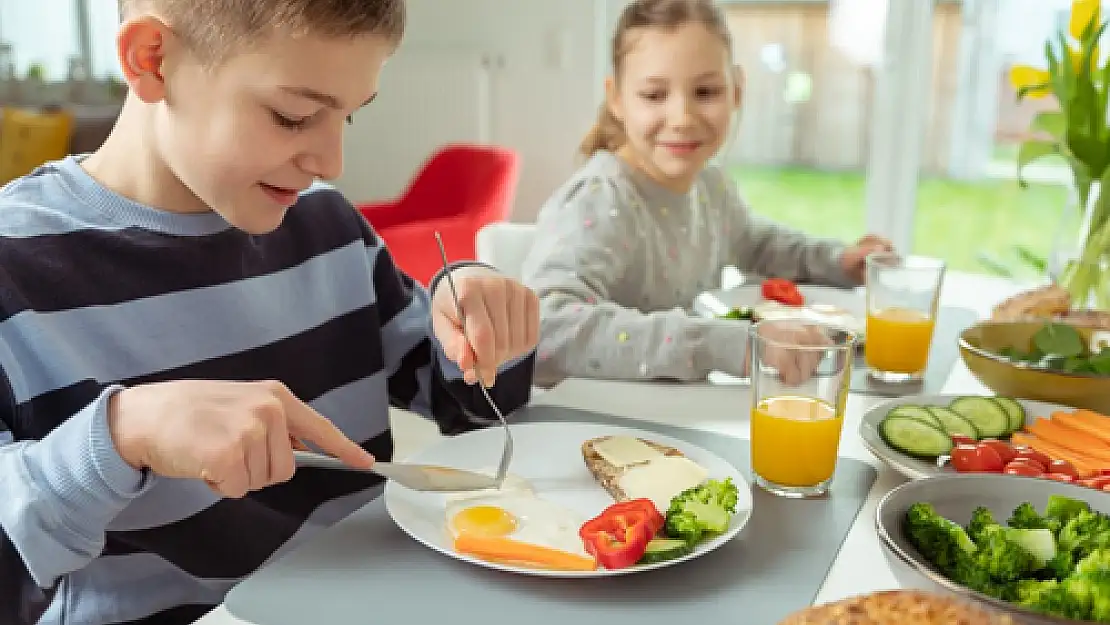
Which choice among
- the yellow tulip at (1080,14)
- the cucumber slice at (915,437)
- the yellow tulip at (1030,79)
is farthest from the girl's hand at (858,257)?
the cucumber slice at (915,437)

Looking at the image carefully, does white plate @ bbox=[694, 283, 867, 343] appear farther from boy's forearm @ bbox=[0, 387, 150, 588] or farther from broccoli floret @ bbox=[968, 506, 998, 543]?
boy's forearm @ bbox=[0, 387, 150, 588]

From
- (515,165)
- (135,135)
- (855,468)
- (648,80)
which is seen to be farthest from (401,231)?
(855,468)

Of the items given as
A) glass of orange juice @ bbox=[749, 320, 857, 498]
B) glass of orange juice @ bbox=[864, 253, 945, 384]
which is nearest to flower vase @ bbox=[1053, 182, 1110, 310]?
glass of orange juice @ bbox=[864, 253, 945, 384]

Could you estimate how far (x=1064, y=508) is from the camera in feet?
2.44

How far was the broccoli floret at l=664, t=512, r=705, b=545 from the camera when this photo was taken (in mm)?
767

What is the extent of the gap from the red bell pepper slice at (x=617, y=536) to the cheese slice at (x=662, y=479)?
6 centimetres

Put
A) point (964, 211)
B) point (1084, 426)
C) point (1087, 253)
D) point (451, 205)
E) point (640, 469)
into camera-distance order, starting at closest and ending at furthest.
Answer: point (640, 469) → point (1084, 426) → point (1087, 253) → point (451, 205) → point (964, 211)

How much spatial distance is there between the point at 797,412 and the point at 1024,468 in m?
0.21

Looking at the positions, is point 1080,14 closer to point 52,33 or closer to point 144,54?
point 144,54

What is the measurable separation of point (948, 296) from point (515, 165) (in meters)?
2.27

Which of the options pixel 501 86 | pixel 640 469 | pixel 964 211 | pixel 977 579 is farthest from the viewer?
pixel 964 211

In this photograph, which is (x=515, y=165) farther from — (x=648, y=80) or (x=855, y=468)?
(x=855, y=468)

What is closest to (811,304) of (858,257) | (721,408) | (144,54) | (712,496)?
(858,257)

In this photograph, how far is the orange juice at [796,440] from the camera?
90 centimetres
